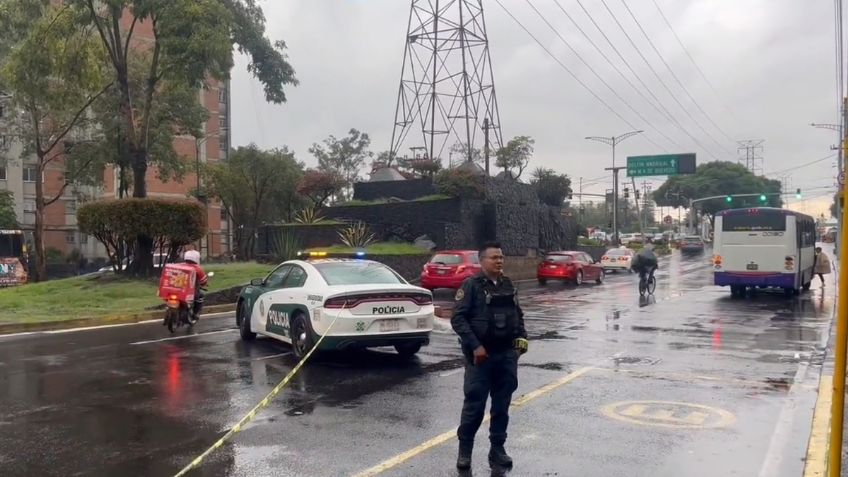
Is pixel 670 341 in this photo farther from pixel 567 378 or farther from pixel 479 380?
pixel 479 380

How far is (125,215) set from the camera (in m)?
21.5

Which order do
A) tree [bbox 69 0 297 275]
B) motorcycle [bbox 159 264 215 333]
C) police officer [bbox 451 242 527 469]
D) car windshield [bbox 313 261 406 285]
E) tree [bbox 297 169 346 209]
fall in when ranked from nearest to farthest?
police officer [bbox 451 242 527 469]
car windshield [bbox 313 261 406 285]
motorcycle [bbox 159 264 215 333]
tree [bbox 69 0 297 275]
tree [bbox 297 169 346 209]

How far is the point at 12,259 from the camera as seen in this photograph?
35.7 metres

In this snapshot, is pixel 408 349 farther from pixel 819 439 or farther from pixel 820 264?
pixel 820 264

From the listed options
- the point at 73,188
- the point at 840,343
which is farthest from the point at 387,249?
the point at 73,188

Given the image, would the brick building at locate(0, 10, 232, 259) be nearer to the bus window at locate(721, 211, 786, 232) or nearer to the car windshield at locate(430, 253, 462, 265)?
the car windshield at locate(430, 253, 462, 265)

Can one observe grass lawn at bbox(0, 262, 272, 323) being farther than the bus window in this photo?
No

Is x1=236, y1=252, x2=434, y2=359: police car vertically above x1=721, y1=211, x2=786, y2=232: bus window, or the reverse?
x1=721, y1=211, x2=786, y2=232: bus window

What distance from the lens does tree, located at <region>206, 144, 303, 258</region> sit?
147 ft

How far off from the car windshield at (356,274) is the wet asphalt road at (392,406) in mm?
1103

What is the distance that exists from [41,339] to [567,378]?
31.1 ft

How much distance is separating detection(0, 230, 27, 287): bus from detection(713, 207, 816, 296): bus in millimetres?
29512

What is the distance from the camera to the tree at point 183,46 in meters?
21.2

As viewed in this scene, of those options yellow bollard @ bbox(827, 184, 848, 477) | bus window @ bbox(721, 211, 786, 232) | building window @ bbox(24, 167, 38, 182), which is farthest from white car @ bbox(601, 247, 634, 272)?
building window @ bbox(24, 167, 38, 182)
